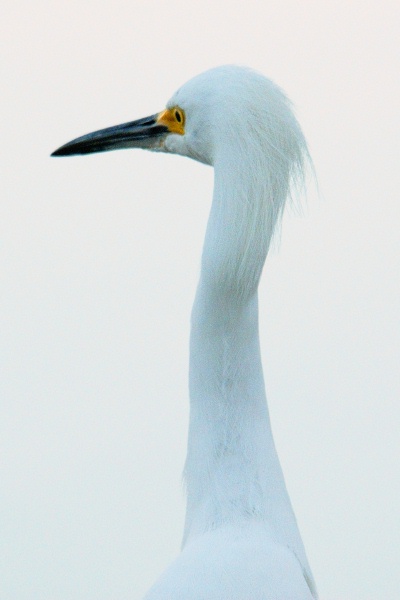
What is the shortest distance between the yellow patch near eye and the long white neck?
1.12 feet

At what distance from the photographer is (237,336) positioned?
107 inches

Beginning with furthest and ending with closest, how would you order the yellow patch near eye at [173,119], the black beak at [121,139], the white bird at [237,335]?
the black beak at [121,139] → the yellow patch near eye at [173,119] → the white bird at [237,335]

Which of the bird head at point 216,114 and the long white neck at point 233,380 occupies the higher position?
the bird head at point 216,114

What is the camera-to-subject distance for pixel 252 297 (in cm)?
Answer: 272

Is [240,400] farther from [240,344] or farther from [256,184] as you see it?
[256,184]

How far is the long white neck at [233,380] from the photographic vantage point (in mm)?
2631

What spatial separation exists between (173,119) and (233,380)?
84 cm

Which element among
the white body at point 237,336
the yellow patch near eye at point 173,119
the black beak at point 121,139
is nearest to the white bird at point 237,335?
the white body at point 237,336

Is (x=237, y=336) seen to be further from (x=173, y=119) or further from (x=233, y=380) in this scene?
(x=173, y=119)

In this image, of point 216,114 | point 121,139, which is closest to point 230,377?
point 216,114

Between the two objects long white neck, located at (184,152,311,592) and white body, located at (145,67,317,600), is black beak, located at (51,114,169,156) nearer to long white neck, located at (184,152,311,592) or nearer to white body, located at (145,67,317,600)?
white body, located at (145,67,317,600)

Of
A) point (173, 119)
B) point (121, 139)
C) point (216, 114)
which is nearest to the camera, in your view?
point (216, 114)

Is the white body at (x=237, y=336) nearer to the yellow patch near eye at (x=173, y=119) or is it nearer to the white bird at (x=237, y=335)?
the white bird at (x=237, y=335)

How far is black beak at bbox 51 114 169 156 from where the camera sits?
3.16 meters
